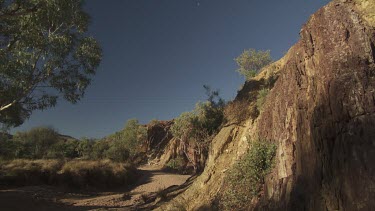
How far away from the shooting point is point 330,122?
7855mm

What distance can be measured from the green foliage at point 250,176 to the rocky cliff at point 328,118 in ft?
1.47

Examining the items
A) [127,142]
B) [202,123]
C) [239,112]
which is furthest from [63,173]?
[127,142]

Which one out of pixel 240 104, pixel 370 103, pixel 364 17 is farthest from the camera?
pixel 240 104

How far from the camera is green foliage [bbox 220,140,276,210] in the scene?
1184cm

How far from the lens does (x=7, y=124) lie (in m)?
21.0

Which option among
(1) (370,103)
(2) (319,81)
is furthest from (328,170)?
(2) (319,81)

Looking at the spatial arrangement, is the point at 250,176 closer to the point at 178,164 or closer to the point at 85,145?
the point at 178,164

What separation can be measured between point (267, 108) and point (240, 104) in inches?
230

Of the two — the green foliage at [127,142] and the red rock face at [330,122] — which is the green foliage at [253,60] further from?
the red rock face at [330,122]

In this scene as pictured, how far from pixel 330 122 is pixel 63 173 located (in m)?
25.5

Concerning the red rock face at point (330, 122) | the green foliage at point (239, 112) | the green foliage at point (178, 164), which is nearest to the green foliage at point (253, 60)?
the green foliage at point (178, 164)

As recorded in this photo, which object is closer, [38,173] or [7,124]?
[7,124]

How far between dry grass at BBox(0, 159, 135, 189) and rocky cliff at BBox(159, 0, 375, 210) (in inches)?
833

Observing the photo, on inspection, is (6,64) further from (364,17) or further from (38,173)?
(364,17)
